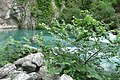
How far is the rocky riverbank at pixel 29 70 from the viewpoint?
14.5 feet

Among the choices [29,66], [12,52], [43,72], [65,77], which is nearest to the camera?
[65,77]

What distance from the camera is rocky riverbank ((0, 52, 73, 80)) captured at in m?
4.41

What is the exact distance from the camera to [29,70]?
4.78 m

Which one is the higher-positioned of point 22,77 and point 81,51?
point 81,51

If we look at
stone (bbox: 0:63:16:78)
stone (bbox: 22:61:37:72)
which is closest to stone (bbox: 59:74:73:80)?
stone (bbox: 22:61:37:72)

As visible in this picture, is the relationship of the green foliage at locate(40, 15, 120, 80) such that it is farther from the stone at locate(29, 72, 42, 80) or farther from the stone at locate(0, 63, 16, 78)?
the stone at locate(0, 63, 16, 78)

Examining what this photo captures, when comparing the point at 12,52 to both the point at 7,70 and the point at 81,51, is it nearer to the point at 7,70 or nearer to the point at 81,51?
the point at 7,70

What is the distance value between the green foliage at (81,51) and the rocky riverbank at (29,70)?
260 mm

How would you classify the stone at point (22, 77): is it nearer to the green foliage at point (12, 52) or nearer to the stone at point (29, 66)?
the stone at point (29, 66)

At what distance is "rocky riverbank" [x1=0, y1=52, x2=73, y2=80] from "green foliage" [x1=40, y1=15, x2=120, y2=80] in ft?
0.85

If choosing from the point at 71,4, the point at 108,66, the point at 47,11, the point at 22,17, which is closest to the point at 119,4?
the point at 71,4

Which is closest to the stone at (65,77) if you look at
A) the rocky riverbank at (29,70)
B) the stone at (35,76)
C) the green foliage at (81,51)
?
the green foliage at (81,51)

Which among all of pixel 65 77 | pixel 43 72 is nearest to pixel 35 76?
pixel 43 72

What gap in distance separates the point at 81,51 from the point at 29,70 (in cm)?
106
